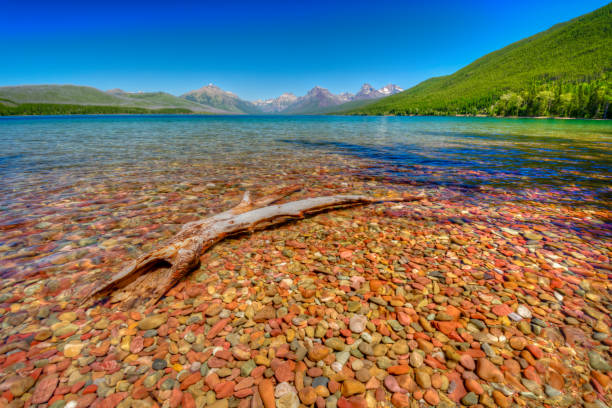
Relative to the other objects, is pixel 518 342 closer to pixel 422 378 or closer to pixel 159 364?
pixel 422 378

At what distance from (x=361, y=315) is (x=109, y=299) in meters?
4.53

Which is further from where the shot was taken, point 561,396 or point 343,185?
point 343,185

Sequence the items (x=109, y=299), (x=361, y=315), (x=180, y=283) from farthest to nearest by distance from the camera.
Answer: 1. (x=180, y=283)
2. (x=109, y=299)
3. (x=361, y=315)

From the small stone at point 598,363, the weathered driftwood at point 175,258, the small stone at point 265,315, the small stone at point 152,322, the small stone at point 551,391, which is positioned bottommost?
the small stone at point 265,315

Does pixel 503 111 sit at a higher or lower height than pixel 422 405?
higher

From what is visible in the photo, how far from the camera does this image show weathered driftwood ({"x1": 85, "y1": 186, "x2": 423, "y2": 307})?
471 cm

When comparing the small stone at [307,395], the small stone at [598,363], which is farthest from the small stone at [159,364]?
the small stone at [598,363]

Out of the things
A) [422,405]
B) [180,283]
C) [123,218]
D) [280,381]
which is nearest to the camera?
[422,405]

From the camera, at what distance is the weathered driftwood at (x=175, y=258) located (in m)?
4.71

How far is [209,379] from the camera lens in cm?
321

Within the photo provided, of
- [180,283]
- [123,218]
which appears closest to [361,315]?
[180,283]

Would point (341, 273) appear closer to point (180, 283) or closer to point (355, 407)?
point (355, 407)

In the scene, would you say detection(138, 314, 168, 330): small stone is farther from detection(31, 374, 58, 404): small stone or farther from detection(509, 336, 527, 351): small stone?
detection(509, 336, 527, 351): small stone

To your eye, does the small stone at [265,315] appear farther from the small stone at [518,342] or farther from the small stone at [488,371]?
the small stone at [518,342]
